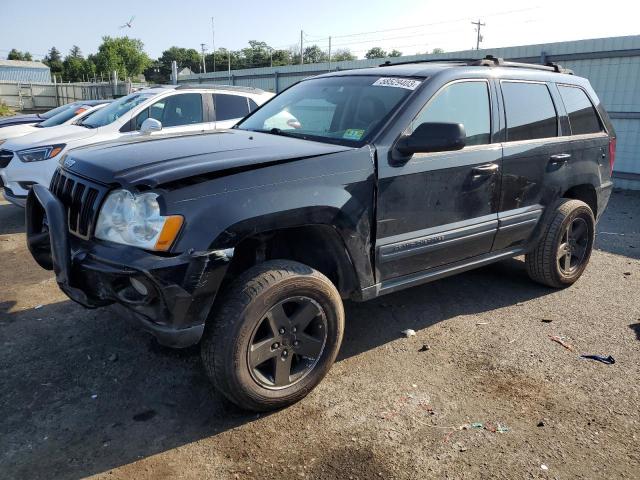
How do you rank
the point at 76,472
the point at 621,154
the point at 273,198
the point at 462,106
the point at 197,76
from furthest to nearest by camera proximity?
1. the point at 197,76
2. the point at 621,154
3. the point at 462,106
4. the point at 273,198
5. the point at 76,472

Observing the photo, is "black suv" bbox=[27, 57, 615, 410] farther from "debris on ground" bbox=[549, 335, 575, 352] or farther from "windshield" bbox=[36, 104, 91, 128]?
"windshield" bbox=[36, 104, 91, 128]

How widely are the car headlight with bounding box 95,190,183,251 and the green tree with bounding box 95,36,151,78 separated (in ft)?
251

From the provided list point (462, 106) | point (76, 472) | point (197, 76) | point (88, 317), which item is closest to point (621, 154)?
point (462, 106)

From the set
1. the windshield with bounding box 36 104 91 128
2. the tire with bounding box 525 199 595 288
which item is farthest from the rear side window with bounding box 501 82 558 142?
the windshield with bounding box 36 104 91 128

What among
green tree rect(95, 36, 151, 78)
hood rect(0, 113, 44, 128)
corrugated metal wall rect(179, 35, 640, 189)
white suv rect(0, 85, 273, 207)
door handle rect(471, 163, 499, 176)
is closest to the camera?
door handle rect(471, 163, 499, 176)

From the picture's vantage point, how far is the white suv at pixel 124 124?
6.47 m

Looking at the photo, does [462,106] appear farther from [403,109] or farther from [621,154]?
[621,154]

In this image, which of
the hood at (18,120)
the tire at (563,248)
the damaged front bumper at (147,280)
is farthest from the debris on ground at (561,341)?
the hood at (18,120)

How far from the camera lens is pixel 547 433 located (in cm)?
271

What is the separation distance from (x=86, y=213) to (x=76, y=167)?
392 mm

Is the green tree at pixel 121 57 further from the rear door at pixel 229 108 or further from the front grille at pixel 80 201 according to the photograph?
the front grille at pixel 80 201

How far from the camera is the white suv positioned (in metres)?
6.47

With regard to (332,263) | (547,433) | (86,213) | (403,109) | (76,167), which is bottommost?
(547,433)

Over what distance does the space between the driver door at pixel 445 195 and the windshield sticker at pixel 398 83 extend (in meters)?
0.16
